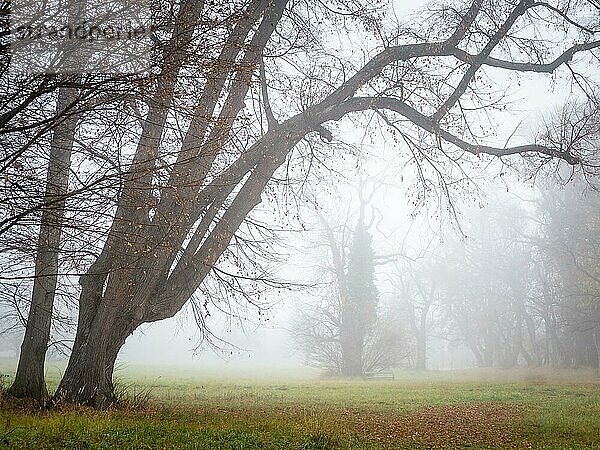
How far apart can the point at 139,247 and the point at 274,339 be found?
10230 cm

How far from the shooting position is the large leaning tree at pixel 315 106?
8.95 metres

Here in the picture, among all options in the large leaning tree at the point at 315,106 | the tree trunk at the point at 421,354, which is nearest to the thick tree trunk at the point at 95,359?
the large leaning tree at the point at 315,106

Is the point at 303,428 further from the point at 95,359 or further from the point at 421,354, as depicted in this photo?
the point at 421,354

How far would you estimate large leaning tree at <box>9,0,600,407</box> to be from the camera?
8.95 metres

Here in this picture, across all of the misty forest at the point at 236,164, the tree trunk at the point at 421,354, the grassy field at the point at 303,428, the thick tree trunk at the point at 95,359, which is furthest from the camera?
the tree trunk at the point at 421,354

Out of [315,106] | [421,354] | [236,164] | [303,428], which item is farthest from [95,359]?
[421,354]

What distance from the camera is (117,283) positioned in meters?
9.05

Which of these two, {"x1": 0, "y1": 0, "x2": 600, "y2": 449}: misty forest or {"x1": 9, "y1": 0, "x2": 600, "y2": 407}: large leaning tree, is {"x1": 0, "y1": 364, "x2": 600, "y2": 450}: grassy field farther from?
{"x1": 9, "y1": 0, "x2": 600, "y2": 407}: large leaning tree

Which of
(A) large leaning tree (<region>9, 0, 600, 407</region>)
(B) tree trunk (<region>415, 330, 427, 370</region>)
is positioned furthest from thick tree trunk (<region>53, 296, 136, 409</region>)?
(B) tree trunk (<region>415, 330, 427, 370</region>)

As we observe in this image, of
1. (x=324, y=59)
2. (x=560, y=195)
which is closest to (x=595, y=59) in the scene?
(x=324, y=59)

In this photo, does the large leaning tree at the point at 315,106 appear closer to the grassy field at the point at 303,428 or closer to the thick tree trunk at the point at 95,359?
the thick tree trunk at the point at 95,359

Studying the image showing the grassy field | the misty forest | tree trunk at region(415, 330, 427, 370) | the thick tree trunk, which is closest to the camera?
the misty forest

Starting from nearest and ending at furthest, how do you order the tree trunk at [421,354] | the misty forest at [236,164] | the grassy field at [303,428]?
the misty forest at [236,164], the grassy field at [303,428], the tree trunk at [421,354]

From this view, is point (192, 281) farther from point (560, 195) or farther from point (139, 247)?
point (560, 195)
